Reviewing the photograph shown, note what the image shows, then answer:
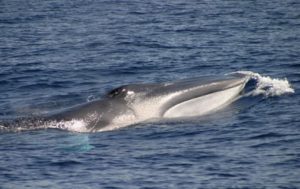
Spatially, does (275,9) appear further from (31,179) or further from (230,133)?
(31,179)

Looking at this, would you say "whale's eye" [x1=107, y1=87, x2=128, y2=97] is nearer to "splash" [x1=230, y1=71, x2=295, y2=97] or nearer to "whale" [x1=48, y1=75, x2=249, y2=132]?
"whale" [x1=48, y1=75, x2=249, y2=132]

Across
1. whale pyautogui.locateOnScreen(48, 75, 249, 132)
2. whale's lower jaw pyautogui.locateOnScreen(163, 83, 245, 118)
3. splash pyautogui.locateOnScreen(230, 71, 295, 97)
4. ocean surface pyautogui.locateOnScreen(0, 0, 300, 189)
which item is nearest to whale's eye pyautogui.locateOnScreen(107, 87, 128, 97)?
whale pyautogui.locateOnScreen(48, 75, 249, 132)

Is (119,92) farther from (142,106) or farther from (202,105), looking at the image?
(202,105)

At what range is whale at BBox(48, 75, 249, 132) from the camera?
26.2 m

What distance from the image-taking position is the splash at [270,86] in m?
30.2

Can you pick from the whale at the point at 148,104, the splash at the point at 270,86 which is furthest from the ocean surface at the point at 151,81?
A: the whale at the point at 148,104

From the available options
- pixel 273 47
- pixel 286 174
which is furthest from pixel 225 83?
pixel 273 47

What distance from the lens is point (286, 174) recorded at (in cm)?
2023

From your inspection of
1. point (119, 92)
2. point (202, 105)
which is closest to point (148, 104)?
point (119, 92)

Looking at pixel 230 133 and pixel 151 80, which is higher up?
pixel 151 80

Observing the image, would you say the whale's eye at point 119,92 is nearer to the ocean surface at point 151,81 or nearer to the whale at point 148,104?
the whale at point 148,104

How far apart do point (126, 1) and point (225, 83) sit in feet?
145

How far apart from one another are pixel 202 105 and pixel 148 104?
2.10m

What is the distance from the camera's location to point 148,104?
1058 inches
